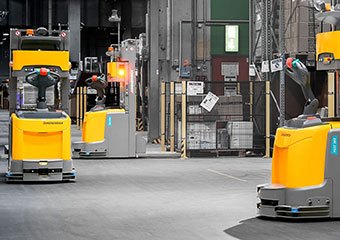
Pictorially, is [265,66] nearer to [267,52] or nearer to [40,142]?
[267,52]

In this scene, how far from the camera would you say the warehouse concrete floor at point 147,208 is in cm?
938

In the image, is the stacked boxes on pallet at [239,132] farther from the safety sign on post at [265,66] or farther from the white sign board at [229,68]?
the white sign board at [229,68]

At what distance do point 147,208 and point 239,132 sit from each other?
10.5 meters

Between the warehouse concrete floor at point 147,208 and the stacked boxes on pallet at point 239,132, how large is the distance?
379 centimetres

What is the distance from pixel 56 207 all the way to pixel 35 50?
19.9 ft

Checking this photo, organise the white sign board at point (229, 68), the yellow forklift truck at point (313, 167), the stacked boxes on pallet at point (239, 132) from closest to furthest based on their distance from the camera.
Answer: the yellow forklift truck at point (313, 167), the stacked boxes on pallet at point (239, 132), the white sign board at point (229, 68)

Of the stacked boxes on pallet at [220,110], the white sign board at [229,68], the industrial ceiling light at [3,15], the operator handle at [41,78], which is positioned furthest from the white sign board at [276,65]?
the industrial ceiling light at [3,15]

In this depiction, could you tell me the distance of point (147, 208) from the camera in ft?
37.7

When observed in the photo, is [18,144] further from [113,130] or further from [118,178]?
[113,130]

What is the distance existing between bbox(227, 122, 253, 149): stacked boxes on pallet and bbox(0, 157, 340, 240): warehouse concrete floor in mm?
3792

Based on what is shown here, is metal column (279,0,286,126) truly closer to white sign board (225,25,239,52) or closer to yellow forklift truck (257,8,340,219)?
white sign board (225,25,239,52)

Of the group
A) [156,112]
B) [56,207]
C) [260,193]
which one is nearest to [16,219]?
[56,207]

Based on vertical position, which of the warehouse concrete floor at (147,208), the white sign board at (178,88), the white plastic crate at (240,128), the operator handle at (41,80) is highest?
the operator handle at (41,80)

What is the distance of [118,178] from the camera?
1595cm
